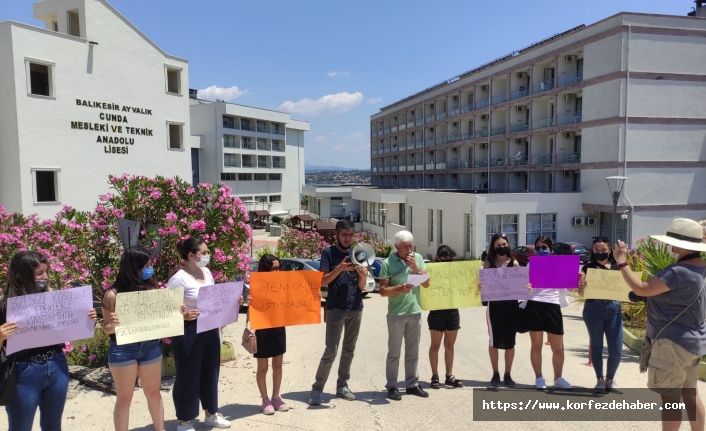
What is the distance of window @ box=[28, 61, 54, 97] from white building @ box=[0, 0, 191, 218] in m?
0.03

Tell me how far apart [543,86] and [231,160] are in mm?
38862

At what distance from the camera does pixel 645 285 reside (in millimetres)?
4215

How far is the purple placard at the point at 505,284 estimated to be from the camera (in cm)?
590

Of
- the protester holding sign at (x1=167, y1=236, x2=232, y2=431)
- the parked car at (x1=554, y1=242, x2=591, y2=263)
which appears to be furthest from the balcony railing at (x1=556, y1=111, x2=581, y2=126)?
the protester holding sign at (x1=167, y1=236, x2=232, y2=431)

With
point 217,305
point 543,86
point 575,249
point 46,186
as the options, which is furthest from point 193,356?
point 543,86

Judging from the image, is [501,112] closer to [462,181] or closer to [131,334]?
[462,181]

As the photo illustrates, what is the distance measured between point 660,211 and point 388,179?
154ft

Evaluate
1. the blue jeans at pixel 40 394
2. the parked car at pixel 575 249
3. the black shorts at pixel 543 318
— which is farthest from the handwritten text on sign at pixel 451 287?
the parked car at pixel 575 249

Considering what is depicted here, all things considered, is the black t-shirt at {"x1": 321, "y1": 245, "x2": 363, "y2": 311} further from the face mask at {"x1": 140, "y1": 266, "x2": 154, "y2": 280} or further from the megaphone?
the face mask at {"x1": 140, "y1": 266, "x2": 154, "y2": 280}

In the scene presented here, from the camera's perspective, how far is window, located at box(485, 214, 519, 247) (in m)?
30.0

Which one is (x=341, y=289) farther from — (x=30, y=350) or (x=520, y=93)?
(x=520, y=93)

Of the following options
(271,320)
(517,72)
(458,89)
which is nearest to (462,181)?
(458,89)

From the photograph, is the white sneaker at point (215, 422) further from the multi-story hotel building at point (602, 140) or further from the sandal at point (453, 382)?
the multi-story hotel building at point (602, 140)

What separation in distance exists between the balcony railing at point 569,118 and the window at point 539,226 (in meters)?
7.71
